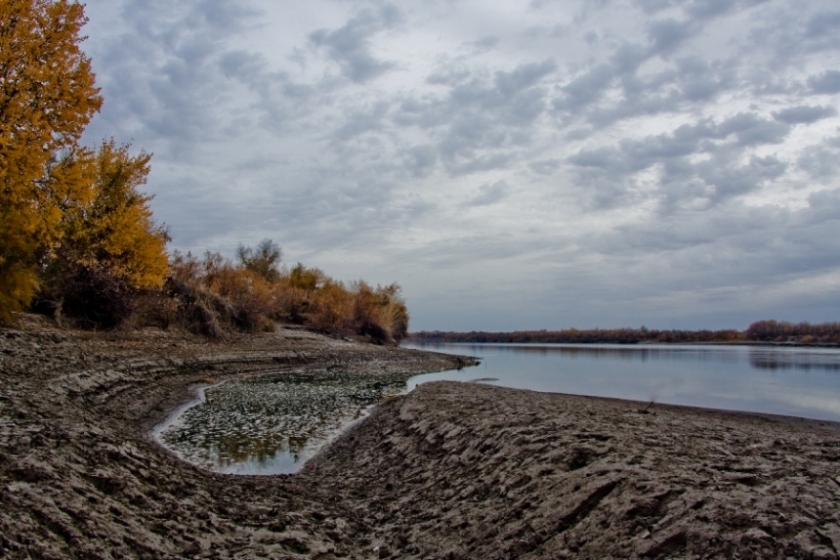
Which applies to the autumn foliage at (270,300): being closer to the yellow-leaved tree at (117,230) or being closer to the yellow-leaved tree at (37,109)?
the yellow-leaved tree at (117,230)

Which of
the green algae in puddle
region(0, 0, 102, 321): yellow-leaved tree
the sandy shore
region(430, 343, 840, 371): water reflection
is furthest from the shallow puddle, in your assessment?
region(430, 343, 840, 371): water reflection

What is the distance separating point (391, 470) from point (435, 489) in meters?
1.56

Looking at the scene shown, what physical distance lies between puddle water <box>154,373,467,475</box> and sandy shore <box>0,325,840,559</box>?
1.30 meters

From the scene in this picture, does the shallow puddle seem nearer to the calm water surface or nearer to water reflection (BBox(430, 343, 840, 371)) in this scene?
the calm water surface

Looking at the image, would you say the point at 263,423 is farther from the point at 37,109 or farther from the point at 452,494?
the point at 37,109

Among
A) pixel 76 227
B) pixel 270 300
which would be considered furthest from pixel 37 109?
pixel 270 300

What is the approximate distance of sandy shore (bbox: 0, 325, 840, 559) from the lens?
4180 millimetres

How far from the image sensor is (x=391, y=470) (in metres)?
8.25

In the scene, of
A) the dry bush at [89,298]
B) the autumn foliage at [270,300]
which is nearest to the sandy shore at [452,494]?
the dry bush at [89,298]

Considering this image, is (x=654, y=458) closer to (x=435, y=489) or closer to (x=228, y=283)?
(x=435, y=489)

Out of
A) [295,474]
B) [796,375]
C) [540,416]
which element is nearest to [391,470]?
[295,474]

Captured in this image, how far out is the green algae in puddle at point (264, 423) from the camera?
9.55 m

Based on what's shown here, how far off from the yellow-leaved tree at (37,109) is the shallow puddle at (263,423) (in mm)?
6794

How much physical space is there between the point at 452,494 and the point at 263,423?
740cm
